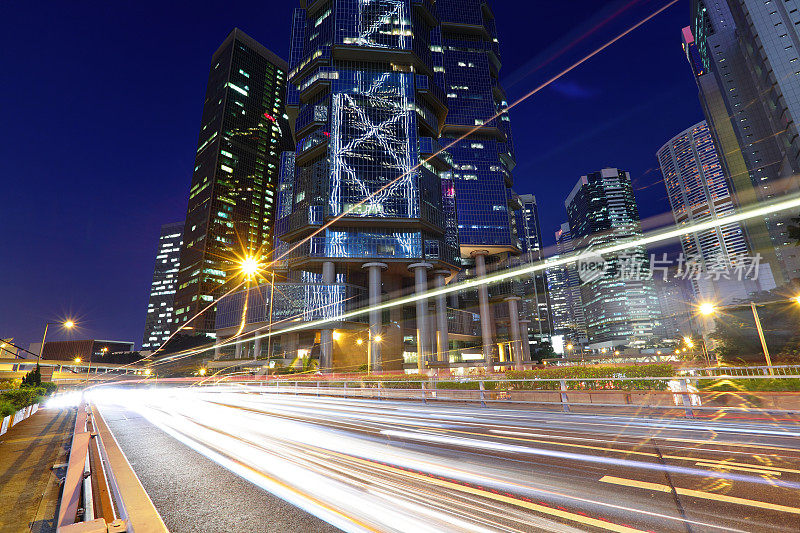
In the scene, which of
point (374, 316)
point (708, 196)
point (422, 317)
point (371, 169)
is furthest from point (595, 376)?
point (708, 196)

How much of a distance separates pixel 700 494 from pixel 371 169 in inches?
3119

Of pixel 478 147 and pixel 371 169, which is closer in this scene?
pixel 371 169

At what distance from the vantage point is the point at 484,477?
655 cm

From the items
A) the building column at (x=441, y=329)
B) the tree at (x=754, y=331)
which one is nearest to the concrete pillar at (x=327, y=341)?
the building column at (x=441, y=329)

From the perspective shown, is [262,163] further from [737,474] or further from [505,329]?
[737,474]

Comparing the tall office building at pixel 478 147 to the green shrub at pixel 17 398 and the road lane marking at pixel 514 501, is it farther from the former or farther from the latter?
the road lane marking at pixel 514 501

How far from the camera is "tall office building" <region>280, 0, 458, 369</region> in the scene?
79188 millimetres

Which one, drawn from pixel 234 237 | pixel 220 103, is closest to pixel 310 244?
pixel 234 237

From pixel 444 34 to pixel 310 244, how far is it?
303 feet

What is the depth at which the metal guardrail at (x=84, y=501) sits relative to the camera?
3.10 metres

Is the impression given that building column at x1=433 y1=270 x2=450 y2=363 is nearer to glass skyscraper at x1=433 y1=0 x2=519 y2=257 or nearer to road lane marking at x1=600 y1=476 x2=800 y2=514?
glass skyscraper at x1=433 y1=0 x2=519 y2=257

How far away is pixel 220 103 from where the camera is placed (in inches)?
7200

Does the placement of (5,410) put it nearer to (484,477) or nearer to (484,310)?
(484,477)

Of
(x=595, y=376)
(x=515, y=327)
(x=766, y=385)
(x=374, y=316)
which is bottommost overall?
(x=766, y=385)
